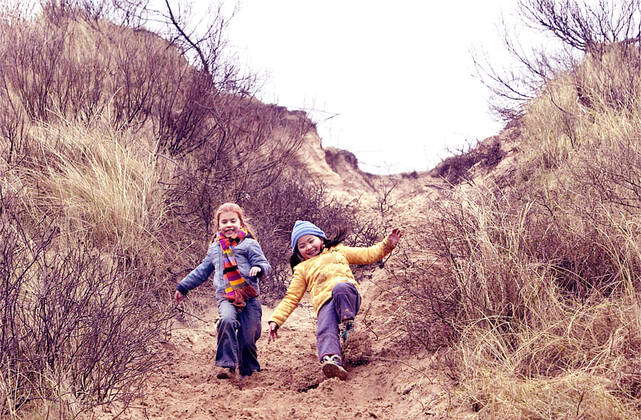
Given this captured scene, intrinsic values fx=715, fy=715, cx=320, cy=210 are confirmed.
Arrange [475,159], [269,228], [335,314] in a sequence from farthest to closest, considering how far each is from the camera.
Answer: [475,159] < [269,228] < [335,314]

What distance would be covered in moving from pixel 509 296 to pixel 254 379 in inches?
71.8

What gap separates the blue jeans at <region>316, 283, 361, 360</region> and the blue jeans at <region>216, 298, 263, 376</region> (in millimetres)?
564

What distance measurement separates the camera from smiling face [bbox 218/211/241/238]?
17.2 feet

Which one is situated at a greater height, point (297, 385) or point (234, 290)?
point (234, 290)

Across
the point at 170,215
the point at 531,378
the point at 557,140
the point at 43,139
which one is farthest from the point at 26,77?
the point at 531,378

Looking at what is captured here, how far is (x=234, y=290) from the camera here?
4977 mm

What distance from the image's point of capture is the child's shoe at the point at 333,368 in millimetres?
4309

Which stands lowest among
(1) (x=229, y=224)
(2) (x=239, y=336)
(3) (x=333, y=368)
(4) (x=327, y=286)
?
(3) (x=333, y=368)

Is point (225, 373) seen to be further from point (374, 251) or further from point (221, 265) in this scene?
point (374, 251)

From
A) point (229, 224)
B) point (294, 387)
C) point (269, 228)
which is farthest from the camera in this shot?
point (269, 228)

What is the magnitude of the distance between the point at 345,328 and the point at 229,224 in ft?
3.98


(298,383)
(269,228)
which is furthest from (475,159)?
(298,383)

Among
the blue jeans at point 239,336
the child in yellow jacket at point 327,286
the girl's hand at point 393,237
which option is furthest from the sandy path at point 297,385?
the girl's hand at point 393,237

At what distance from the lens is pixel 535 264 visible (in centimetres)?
406
